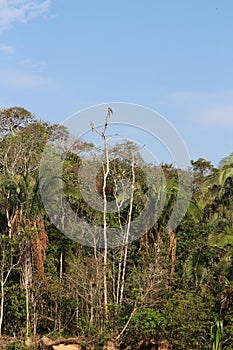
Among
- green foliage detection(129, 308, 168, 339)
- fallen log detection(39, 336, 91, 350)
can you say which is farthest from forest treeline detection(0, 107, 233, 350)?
fallen log detection(39, 336, 91, 350)

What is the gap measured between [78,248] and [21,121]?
380 inches

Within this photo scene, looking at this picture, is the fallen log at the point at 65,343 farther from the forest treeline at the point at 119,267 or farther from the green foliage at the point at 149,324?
the green foliage at the point at 149,324

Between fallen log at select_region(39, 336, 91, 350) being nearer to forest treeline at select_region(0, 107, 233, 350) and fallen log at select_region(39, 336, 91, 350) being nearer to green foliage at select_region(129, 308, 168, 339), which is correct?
forest treeline at select_region(0, 107, 233, 350)

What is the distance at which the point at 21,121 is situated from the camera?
71.8 feet

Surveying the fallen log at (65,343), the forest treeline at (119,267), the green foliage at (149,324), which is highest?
the forest treeline at (119,267)

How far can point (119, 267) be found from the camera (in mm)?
12148

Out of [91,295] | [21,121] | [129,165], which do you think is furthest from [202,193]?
[21,121]

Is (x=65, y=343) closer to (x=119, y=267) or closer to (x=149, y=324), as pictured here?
(x=149, y=324)

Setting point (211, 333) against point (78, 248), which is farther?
point (78, 248)

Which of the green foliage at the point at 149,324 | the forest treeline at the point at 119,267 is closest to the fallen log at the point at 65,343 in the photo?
the forest treeline at the point at 119,267

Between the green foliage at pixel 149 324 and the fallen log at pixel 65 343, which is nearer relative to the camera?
the green foliage at pixel 149 324

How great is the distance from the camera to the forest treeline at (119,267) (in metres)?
11.1

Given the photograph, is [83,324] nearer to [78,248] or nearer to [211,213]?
[78,248]

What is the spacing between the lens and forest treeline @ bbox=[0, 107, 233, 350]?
11125 millimetres
